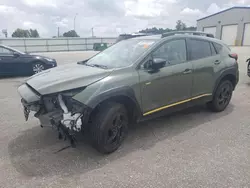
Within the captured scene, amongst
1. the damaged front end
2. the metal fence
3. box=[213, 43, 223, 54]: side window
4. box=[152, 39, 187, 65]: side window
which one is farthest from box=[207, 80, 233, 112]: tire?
the metal fence

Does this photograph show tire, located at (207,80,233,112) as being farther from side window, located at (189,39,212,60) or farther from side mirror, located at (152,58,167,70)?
side mirror, located at (152,58,167,70)

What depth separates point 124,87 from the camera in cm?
311

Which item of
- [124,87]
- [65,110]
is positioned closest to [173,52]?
[124,87]

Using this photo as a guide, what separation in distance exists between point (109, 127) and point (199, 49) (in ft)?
8.19

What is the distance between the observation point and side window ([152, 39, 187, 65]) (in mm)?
3674

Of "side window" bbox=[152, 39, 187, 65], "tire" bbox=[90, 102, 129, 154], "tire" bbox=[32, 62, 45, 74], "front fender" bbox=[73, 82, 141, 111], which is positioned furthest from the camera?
"tire" bbox=[32, 62, 45, 74]

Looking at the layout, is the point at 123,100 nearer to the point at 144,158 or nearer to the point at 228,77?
the point at 144,158

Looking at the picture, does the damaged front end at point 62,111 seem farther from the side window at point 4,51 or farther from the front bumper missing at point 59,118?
the side window at point 4,51

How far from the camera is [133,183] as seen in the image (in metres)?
2.56

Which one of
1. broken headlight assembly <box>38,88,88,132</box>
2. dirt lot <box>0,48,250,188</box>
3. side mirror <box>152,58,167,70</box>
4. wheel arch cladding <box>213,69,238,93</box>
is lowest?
dirt lot <box>0,48,250,188</box>

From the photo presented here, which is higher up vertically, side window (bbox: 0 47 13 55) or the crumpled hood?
side window (bbox: 0 47 13 55)

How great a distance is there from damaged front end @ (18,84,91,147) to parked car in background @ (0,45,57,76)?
6925mm

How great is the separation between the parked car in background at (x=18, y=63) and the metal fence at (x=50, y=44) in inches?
945

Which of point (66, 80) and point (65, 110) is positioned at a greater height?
point (66, 80)
